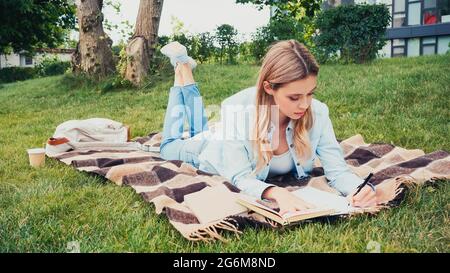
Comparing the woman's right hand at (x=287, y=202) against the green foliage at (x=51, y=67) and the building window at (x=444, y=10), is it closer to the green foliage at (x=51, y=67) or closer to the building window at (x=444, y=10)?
the building window at (x=444, y=10)

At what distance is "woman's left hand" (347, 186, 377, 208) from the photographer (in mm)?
2545

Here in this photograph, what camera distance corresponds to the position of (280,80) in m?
2.61

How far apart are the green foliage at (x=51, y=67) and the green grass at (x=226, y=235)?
17916mm

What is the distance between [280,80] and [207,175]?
1037mm

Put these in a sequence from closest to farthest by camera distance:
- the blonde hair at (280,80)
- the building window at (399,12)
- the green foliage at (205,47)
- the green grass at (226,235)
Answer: the green grass at (226,235), the blonde hair at (280,80), the green foliage at (205,47), the building window at (399,12)

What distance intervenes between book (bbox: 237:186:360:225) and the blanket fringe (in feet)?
0.45

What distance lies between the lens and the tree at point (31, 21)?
1305cm

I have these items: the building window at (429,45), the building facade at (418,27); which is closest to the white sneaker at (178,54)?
the building facade at (418,27)

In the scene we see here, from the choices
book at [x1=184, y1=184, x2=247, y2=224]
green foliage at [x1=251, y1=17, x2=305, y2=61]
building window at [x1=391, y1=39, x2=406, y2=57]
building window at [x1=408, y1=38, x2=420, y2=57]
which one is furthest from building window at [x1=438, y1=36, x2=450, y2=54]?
book at [x1=184, y1=184, x2=247, y2=224]

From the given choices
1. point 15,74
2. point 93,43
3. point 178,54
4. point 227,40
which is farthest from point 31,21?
point 178,54

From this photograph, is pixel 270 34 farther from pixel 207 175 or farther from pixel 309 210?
pixel 309 210

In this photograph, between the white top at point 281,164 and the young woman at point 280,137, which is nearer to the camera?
the young woman at point 280,137

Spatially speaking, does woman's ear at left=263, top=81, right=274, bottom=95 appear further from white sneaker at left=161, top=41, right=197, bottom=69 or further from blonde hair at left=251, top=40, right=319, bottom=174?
white sneaker at left=161, top=41, right=197, bottom=69

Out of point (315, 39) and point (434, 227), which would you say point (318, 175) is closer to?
point (434, 227)
